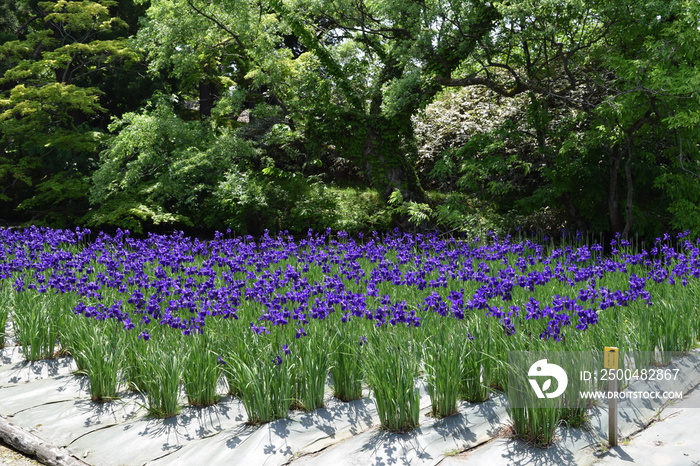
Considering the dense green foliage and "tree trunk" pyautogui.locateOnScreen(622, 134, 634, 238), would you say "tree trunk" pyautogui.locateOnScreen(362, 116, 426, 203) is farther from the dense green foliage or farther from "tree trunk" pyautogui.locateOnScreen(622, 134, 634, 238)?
"tree trunk" pyautogui.locateOnScreen(622, 134, 634, 238)

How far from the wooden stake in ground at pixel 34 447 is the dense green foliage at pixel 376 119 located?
25.2 feet

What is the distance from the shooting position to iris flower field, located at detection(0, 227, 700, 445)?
3.93 metres

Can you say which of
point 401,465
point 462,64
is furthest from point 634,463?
point 462,64

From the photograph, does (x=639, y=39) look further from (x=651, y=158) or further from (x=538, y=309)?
(x=538, y=309)

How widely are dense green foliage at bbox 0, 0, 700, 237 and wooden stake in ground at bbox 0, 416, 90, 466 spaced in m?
7.67

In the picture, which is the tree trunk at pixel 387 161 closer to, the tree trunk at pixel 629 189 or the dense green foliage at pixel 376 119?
the dense green foliage at pixel 376 119

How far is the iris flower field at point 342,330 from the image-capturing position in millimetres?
3931

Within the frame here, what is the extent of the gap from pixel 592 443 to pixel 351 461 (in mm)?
1383

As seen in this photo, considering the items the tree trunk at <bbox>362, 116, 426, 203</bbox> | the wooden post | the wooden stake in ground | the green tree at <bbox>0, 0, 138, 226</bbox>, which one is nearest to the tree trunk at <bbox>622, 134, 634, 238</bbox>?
the tree trunk at <bbox>362, 116, 426, 203</bbox>

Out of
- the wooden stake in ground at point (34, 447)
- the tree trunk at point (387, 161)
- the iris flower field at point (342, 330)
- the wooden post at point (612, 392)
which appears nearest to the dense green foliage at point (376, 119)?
the tree trunk at point (387, 161)

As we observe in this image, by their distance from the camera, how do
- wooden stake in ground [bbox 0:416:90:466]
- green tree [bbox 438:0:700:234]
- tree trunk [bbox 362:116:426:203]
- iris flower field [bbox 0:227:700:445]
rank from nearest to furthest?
wooden stake in ground [bbox 0:416:90:466] < iris flower field [bbox 0:227:700:445] < green tree [bbox 438:0:700:234] < tree trunk [bbox 362:116:426:203]

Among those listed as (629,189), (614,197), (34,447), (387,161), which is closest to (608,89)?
(629,189)

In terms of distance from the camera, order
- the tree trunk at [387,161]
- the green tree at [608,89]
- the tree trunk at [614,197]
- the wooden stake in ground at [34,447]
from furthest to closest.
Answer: the tree trunk at [387,161] → the tree trunk at [614,197] → the green tree at [608,89] → the wooden stake in ground at [34,447]

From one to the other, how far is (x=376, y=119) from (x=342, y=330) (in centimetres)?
886
